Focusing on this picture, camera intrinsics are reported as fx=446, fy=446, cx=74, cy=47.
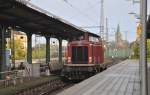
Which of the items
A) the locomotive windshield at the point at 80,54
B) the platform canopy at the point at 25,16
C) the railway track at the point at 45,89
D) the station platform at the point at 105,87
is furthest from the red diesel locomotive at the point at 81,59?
the station platform at the point at 105,87

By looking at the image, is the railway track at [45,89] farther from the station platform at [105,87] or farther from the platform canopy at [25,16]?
the platform canopy at [25,16]

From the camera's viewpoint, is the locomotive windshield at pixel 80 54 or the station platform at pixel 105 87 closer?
the station platform at pixel 105 87

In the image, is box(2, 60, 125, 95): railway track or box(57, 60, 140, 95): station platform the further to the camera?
box(2, 60, 125, 95): railway track

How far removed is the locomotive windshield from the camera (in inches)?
1323

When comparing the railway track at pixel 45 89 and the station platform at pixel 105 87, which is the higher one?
the station platform at pixel 105 87

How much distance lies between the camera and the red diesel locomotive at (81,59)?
32.7 m

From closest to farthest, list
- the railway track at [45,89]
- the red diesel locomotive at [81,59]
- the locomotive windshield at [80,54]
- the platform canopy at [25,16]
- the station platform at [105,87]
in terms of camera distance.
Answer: the station platform at [105,87] < the railway track at [45,89] < the platform canopy at [25,16] < the red diesel locomotive at [81,59] < the locomotive windshield at [80,54]

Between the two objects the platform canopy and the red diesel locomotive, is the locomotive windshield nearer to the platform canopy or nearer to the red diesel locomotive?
the red diesel locomotive

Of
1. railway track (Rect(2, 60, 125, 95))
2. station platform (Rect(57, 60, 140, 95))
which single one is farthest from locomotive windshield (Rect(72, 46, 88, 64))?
station platform (Rect(57, 60, 140, 95))

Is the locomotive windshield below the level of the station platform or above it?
above

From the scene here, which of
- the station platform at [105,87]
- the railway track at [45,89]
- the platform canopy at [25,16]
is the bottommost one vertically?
the railway track at [45,89]

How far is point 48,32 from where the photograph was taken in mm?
40219

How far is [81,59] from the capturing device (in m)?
33.8

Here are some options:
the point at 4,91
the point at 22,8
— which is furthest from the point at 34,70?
the point at 4,91
